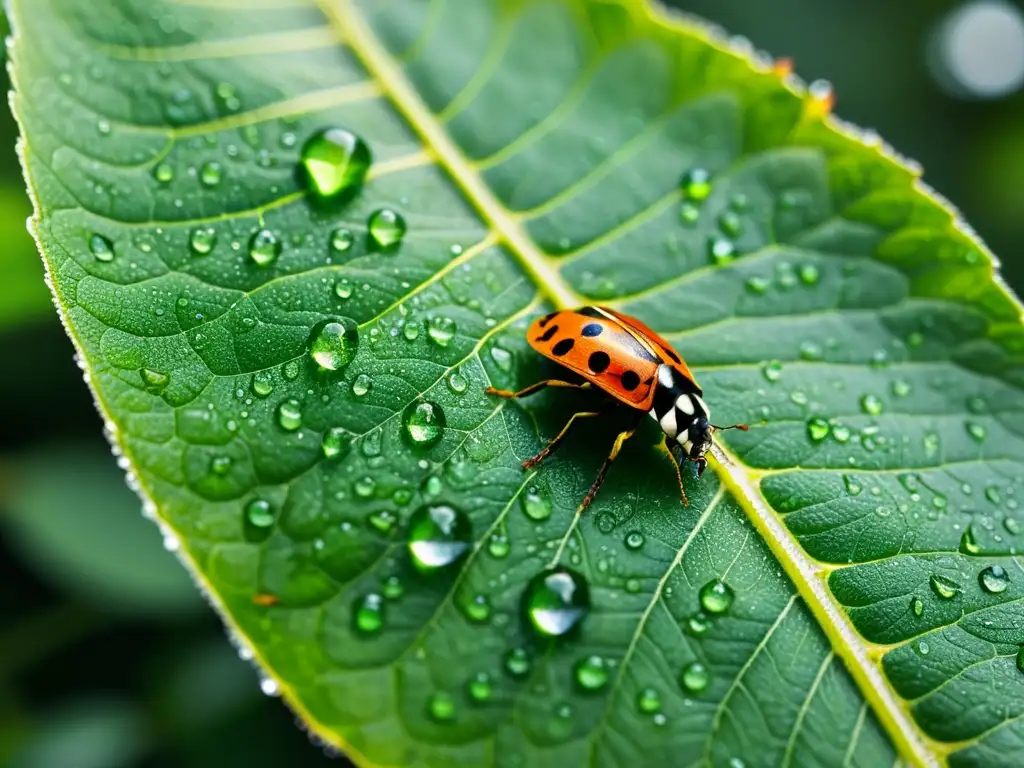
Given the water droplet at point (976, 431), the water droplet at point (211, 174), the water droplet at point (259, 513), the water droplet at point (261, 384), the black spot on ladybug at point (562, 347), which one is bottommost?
the water droplet at point (259, 513)

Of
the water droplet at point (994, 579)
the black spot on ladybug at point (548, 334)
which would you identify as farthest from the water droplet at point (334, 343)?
the water droplet at point (994, 579)

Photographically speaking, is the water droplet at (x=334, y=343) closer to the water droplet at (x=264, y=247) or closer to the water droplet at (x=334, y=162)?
the water droplet at (x=264, y=247)

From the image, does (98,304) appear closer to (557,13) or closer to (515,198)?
(515,198)

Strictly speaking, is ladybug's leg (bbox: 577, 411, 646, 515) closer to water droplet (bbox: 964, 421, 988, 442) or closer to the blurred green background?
water droplet (bbox: 964, 421, 988, 442)

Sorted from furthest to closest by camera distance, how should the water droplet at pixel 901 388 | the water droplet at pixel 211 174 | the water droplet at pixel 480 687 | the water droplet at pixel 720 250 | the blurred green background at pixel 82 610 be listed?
the blurred green background at pixel 82 610
the water droplet at pixel 720 250
the water droplet at pixel 901 388
the water droplet at pixel 211 174
the water droplet at pixel 480 687

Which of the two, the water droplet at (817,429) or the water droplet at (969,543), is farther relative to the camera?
the water droplet at (817,429)

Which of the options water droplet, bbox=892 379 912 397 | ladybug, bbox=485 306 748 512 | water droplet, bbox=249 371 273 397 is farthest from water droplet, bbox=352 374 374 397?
water droplet, bbox=892 379 912 397
